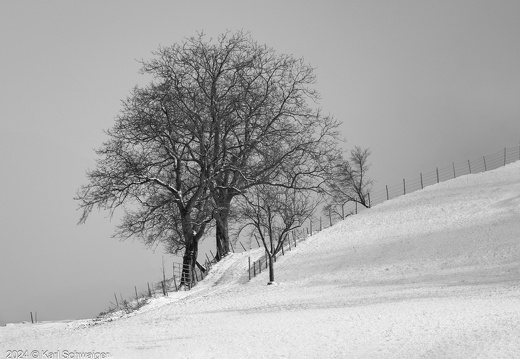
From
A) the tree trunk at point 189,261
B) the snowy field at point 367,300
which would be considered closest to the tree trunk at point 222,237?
the snowy field at point 367,300

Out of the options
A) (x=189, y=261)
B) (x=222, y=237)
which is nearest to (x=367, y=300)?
(x=189, y=261)

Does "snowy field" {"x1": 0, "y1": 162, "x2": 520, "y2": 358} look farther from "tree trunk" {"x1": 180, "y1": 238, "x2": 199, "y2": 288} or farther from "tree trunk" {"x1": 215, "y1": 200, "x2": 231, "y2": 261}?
"tree trunk" {"x1": 180, "y1": 238, "x2": 199, "y2": 288}

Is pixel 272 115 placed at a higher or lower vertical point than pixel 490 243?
higher

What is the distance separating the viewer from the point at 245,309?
23.0 metres

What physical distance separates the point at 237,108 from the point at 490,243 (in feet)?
47.2

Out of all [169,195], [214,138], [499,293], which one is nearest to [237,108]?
[214,138]

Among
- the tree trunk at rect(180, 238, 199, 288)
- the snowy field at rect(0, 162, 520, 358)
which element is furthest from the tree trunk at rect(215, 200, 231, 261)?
the tree trunk at rect(180, 238, 199, 288)

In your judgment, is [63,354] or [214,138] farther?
[214,138]

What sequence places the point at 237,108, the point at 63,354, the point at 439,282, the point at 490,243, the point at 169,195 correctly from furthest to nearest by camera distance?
the point at 169,195, the point at 237,108, the point at 490,243, the point at 439,282, the point at 63,354

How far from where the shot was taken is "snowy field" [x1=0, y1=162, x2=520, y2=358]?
1473 cm

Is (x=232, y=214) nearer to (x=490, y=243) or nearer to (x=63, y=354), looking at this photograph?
(x=490, y=243)

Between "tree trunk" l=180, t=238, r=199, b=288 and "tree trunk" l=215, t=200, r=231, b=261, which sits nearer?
"tree trunk" l=180, t=238, r=199, b=288

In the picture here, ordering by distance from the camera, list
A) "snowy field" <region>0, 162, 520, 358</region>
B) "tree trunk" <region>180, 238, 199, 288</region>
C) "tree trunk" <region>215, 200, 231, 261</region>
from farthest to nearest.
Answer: "tree trunk" <region>215, 200, 231, 261</region>, "tree trunk" <region>180, 238, 199, 288</region>, "snowy field" <region>0, 162, 520, 358</region>

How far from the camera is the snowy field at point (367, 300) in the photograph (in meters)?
14.7
